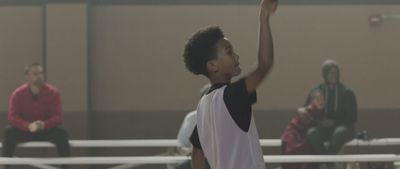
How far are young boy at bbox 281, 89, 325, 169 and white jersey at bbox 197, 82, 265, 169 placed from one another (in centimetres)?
480

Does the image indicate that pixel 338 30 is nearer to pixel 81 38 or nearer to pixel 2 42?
pixel 81 38

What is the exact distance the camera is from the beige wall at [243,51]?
30.7 ft

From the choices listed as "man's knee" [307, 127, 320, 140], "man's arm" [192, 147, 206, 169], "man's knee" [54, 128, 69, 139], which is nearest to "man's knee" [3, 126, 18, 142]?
"man's knee" [54, 128, 69, 139]

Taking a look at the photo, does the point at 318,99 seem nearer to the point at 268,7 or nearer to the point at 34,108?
the point at 34,108

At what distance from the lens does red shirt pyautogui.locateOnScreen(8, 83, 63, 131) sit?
8.68 metres

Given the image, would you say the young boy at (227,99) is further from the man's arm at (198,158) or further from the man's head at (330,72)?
the man's head at (330,72)

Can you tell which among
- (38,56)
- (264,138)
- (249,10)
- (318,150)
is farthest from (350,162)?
(38,56)

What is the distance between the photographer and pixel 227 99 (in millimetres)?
3633

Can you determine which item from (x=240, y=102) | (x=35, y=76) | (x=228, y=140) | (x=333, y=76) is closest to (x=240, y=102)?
(x=240, y=102)

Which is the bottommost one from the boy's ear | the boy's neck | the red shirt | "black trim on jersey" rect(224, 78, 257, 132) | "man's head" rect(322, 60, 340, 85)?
the red shirt

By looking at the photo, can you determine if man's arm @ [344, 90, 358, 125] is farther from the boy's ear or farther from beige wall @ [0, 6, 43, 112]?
the boy's ear

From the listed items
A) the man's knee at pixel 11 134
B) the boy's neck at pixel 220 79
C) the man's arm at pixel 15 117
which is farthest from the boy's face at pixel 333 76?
the boy's neck at pixel 220 79

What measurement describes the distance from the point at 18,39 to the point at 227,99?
20.4 feet

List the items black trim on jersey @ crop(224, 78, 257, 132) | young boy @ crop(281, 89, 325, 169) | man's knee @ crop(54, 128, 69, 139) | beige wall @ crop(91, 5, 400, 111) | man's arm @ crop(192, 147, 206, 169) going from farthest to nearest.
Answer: beige wall @ crop(91, 5, 400, 111) < man's knee @ crop(54, 128, 69, 139) < young boy @ crop(281, 89, 325, 169) < man's arm @ crop(192, 147, 206, 169) < black trim on jersey @ crop(224, 78, 257, 132)
